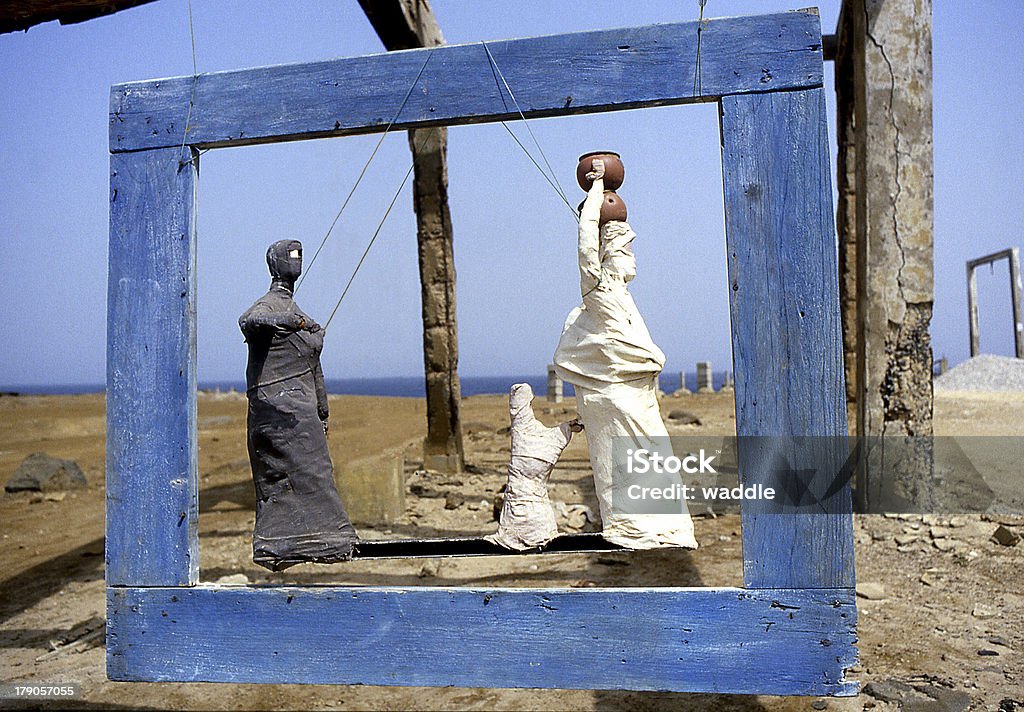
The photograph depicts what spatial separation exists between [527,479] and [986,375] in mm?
16480

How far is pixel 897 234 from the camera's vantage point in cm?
641

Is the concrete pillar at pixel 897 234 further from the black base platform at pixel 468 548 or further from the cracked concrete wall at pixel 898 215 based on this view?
the black base platform at pixel 468 548

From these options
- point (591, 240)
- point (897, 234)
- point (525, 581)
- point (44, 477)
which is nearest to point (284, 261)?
point (591, 240)

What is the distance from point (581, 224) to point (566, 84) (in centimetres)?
54

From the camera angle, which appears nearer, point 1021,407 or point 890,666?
point 890,666

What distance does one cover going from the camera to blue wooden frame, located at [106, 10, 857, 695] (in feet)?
10.1

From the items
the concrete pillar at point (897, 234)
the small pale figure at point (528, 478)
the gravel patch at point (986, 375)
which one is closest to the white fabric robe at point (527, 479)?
the small pale figure at point (528, 478)

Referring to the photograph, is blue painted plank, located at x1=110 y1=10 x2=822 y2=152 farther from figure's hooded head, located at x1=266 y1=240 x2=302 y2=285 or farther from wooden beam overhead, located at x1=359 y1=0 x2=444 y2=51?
wooden beam overhead, located at x1=359 y1=0 x2=444 y2=51

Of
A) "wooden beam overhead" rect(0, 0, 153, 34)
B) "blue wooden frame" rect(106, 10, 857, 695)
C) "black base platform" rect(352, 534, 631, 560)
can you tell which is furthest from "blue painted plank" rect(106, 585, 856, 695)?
"wooden beam overhead" rect(0, 0, 153, 34)

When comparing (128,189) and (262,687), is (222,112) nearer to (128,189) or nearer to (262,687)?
(128,189)

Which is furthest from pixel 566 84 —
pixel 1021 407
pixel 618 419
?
pixel 1021 407

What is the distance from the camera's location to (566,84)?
10.6 ft

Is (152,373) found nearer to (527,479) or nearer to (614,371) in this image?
(527,479)

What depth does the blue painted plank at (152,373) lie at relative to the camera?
134 inches
